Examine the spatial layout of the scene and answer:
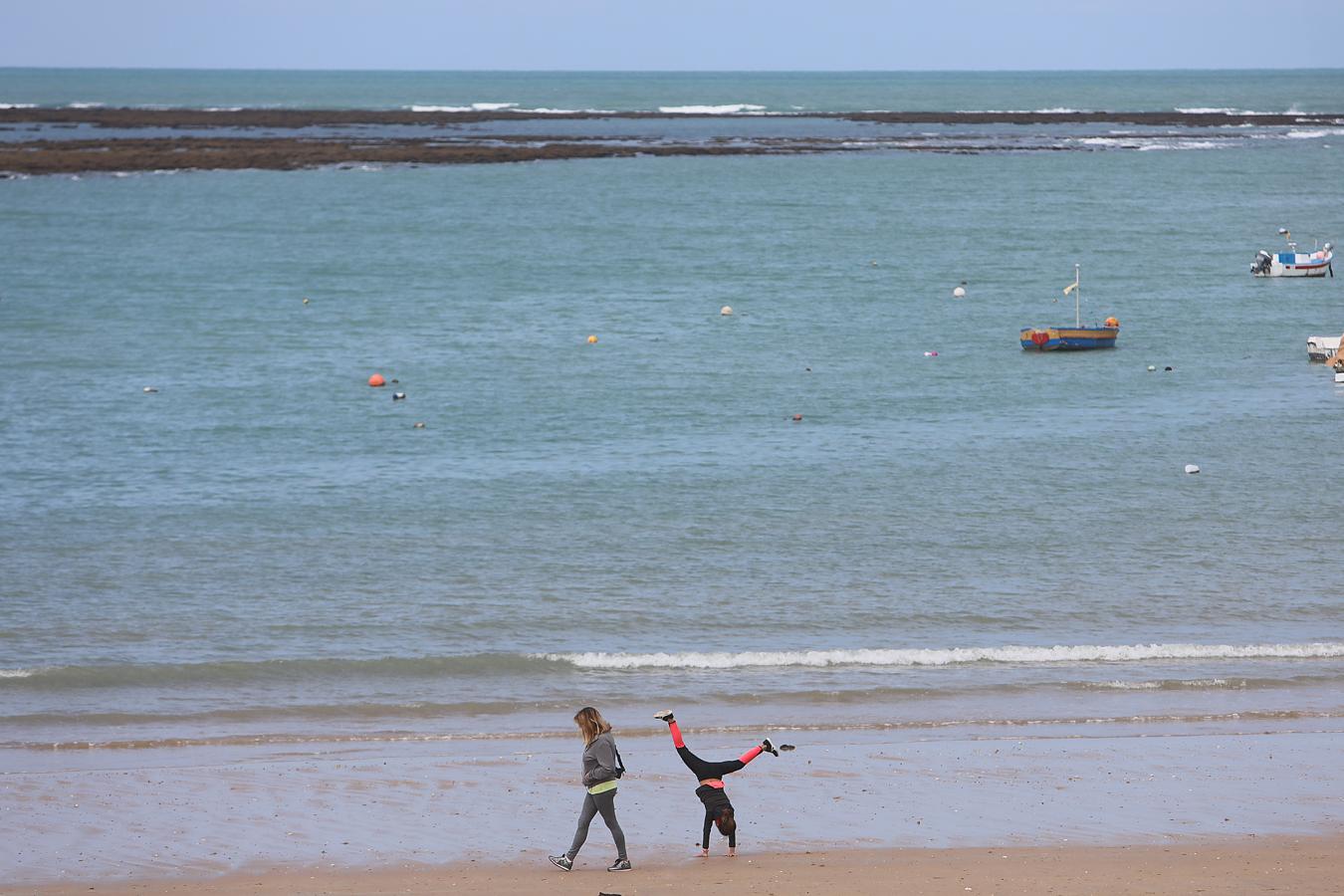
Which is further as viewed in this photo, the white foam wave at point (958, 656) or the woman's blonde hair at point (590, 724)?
the white foam wave at point (958, 656)

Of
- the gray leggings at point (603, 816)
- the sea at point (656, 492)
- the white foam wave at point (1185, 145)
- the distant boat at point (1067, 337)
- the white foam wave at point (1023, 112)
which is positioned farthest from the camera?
the white foam wave at point (1023, 112)

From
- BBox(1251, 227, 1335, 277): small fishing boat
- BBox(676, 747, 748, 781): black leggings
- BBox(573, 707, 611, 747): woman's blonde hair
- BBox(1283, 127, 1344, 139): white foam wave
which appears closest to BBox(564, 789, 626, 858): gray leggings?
BBox(573, 707, 611, 747): woman's blonde hair

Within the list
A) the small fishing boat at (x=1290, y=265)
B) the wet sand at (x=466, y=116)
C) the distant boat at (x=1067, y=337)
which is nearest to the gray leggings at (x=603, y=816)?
the distant boat at (x=1067, y=337)

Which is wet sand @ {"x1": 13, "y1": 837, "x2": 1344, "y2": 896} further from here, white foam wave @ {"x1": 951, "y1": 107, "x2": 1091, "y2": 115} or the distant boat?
white foam wave @ {"x1": 951, "y1": 107, "x2": 1091, "y2": 115}

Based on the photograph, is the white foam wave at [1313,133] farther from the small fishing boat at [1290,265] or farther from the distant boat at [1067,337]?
the distant boat at [1067,337]

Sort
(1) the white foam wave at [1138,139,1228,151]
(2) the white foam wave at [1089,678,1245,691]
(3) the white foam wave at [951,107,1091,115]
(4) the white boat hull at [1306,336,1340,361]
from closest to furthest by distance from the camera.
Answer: (2) the white foam wave at [1089,678,1245,691] < (4) the white boat hull at [1306,336,1340,361] < (1) the white foam wave at [1138,139,1228,151] < (3) the white foam wave at [951,107,1091,115]

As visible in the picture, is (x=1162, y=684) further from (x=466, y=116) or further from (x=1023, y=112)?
(x=1023, y=112)

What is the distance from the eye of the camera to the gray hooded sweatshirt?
40.0ft

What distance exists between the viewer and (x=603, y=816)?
40.5ft

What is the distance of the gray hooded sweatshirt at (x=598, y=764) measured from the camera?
12.2 m

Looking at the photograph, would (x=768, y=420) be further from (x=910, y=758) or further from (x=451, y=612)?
(x=910, y=758)

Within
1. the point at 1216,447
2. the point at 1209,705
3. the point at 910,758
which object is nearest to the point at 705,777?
the point at 910,758

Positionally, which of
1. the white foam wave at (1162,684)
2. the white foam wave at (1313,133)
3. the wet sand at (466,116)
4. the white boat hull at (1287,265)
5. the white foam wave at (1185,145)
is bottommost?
the white foam wave at (1162,684)

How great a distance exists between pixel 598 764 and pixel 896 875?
261 centimetres
